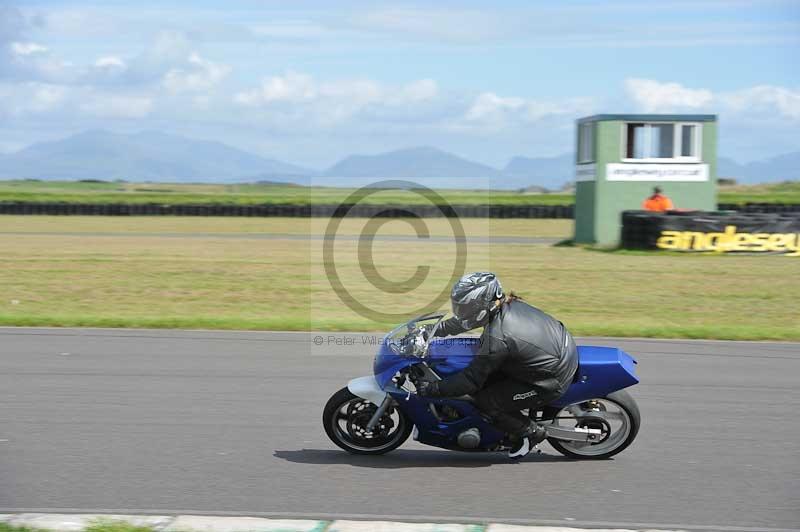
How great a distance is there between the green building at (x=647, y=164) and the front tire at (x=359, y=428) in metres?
21.1

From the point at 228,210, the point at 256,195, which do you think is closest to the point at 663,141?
the point at 228,210

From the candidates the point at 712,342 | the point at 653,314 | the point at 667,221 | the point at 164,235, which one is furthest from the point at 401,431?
the point at 164,235

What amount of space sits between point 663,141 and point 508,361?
2209cm

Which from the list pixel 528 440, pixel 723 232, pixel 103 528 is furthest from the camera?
pixel 723 232

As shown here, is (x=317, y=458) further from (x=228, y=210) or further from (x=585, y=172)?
(x=228, y=210)

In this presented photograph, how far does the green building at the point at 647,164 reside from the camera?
27.2m

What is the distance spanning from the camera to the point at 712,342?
13047 mm

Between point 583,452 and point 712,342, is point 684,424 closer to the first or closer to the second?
point 583,452

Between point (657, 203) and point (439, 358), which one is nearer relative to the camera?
point (439, 358)

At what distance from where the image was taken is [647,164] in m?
27.2

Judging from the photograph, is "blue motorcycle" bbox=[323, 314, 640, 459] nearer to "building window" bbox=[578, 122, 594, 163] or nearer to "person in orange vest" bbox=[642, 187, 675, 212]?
"person in orange vest" bbox=[642, 187, 675, 212]

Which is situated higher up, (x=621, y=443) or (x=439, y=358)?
(x=439, y=358)

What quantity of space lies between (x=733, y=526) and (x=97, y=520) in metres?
3.49

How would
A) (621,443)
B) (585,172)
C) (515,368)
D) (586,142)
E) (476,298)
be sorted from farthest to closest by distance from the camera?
(586,142) < (585,172) < (621,443) < (515,368) < (476,298)
